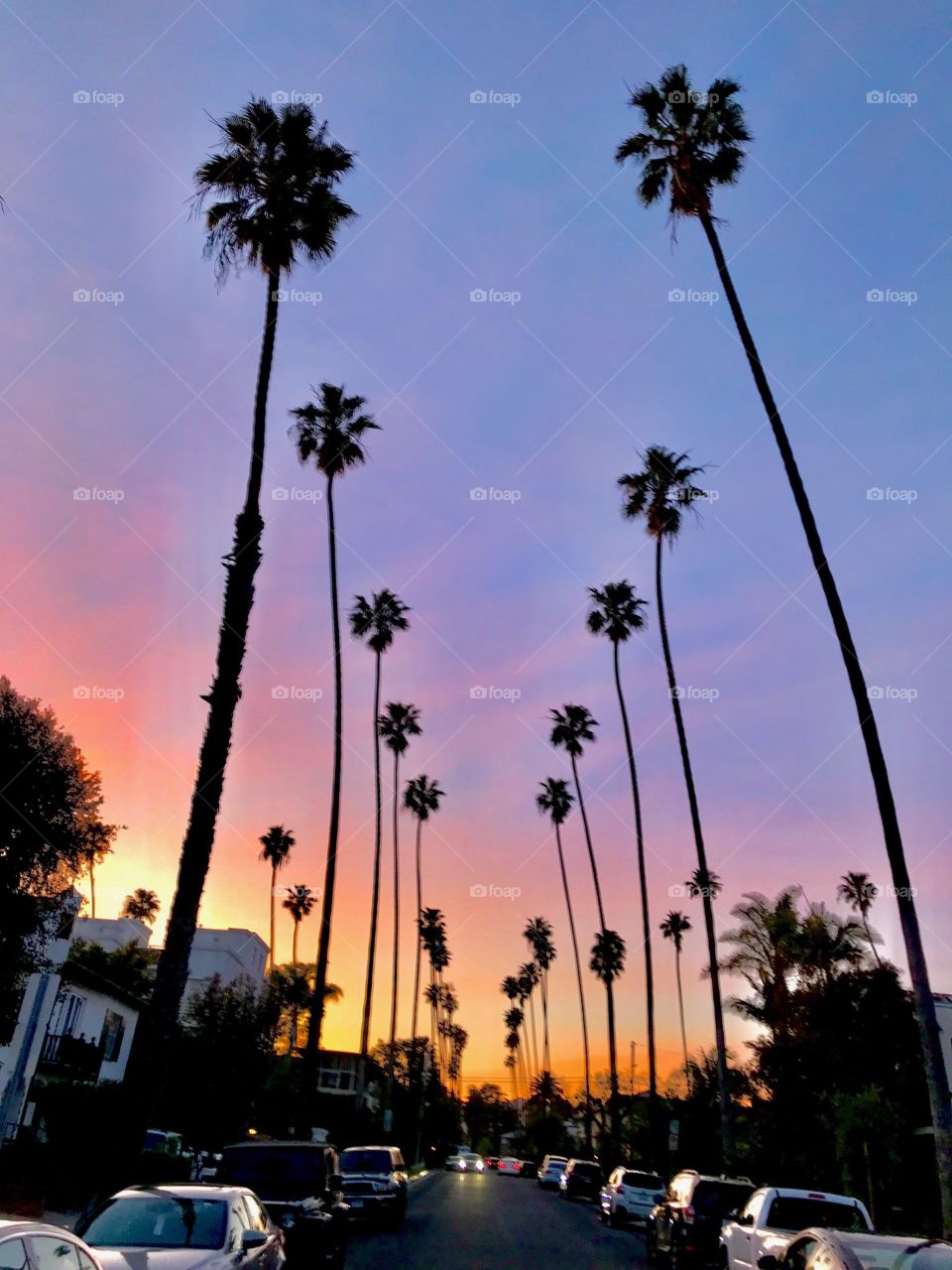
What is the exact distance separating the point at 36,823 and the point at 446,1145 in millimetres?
154433

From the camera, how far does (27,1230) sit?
5.29 metres

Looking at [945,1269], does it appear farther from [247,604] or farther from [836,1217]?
[247,604]

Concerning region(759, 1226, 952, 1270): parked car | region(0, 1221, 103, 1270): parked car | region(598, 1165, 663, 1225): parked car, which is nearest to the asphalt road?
region(598, 1165, 663, 1225): parked car

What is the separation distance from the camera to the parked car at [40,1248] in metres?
5.06

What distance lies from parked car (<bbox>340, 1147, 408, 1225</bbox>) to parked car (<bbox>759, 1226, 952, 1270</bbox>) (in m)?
16.6

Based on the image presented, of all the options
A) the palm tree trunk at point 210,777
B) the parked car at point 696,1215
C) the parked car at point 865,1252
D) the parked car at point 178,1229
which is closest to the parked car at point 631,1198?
the parked car at point 696,1215

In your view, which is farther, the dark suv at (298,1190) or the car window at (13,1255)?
the dark suv at (298,1190)

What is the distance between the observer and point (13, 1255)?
→ 508cm

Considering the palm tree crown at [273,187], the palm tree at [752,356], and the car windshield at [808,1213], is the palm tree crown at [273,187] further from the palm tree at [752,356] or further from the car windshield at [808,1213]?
the car windshield at [808,1213]

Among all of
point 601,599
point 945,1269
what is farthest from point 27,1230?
point 601,599

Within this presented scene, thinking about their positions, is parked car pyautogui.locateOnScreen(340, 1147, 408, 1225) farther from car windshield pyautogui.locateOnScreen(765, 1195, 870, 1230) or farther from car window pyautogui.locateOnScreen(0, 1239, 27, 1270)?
car window pyautogui.locateOnScreen(0, 1239, 27, 1270)

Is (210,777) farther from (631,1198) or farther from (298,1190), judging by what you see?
(631,1198)

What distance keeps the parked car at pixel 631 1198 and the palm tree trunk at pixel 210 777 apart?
20666 millimetres

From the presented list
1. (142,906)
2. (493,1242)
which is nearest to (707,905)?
(493,1242)
